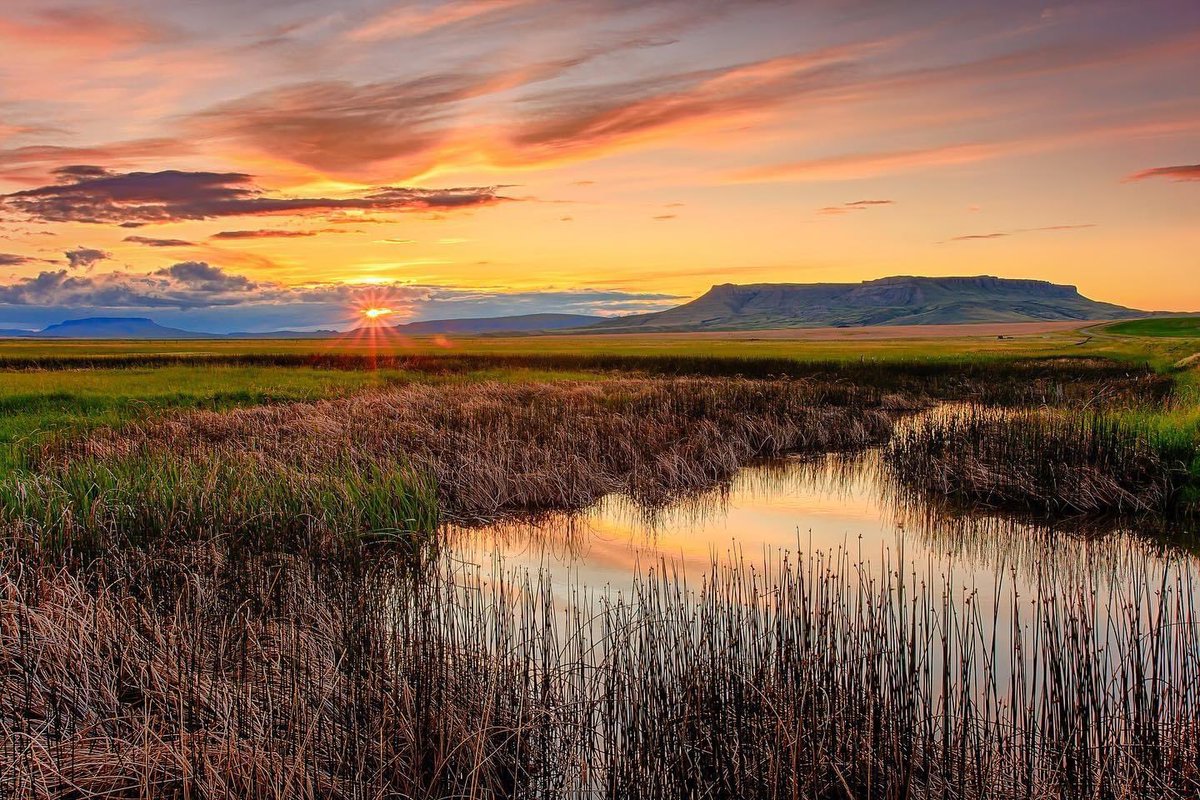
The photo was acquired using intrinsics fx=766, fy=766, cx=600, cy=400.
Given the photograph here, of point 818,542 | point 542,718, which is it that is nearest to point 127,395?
point 818,542

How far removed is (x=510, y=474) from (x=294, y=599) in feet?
25.6

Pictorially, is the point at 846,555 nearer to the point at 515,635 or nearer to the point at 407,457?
the point at 515,635

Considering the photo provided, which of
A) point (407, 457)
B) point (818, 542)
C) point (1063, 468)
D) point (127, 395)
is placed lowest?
point (818, 542)

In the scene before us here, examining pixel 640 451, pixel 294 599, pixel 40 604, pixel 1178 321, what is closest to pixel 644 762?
pixel 294 599

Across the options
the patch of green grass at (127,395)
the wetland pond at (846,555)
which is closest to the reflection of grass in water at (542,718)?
the wetland pond at (846,555)

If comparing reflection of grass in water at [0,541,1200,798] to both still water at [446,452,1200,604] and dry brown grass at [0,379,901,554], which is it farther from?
dry brown grass at [0,379,901,554]

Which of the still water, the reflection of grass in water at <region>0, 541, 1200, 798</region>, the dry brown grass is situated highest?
the dry brown grass

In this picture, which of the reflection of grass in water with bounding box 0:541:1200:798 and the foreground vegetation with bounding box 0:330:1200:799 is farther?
the foreground vegetation with bounding box 0:330:1200:799

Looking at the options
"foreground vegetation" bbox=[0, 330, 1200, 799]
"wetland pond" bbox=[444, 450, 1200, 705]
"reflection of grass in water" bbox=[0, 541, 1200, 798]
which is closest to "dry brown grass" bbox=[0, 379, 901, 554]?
"foreground vegetation" bbox=[0, 330, 1200, 799]

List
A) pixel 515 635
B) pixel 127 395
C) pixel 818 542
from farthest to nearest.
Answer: pixel 127 395 → pixel 818 542 → pixel 515 635

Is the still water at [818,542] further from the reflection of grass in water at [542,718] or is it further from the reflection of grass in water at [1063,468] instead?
the reflection of grass in water at [542,718]

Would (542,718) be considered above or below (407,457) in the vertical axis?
below

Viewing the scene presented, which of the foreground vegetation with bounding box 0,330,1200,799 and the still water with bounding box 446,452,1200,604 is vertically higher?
the foreground vegetation with bounding box 0,330,1200,799

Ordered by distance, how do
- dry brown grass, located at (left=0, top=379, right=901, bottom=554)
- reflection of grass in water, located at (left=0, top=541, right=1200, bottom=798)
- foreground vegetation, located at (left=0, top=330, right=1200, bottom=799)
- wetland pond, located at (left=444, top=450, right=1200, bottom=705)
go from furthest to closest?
dry brown grass, located at (left=0, top=379, right=901, bottom=554)
wetland pond, located at (left=444, top=450, right=1200, bottom=705)
foreground vegetation, located at (left=0, top=330, right=1200, bottom=799)
reflection of grass in water, located at (left=0, top=541, right=1200, bottom=798)
